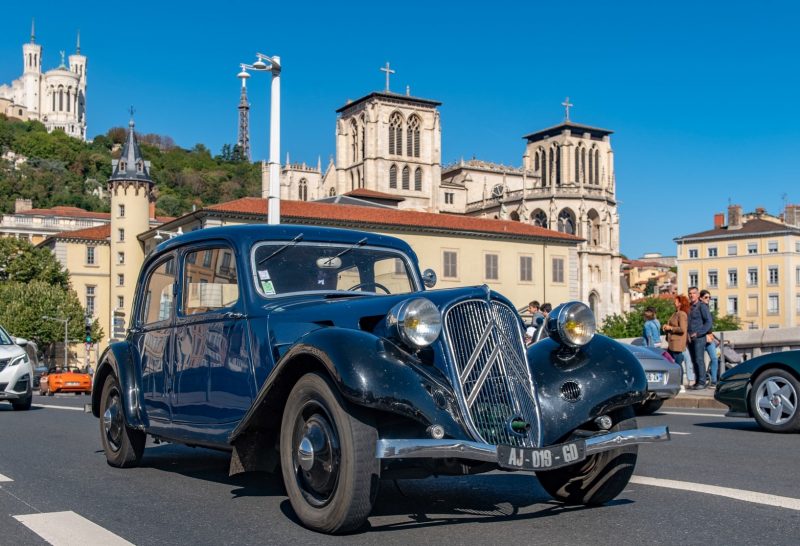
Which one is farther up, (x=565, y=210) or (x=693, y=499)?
(x=565, y=210)

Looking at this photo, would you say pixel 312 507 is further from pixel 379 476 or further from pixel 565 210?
pixel 565 210

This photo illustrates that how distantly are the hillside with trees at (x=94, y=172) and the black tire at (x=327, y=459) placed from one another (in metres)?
133

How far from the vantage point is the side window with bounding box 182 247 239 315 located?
250 inches

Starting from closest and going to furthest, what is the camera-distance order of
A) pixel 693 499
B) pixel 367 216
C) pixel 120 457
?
pixel 693 499, pixel 120 457, pixel 367 216

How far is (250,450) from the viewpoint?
558cm

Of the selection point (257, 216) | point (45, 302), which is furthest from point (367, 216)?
point (45, 302)

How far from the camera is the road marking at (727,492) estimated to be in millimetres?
5473

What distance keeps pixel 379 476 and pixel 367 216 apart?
228 ft

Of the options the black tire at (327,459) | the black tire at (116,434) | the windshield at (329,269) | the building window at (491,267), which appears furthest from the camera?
the building window at (491,267)

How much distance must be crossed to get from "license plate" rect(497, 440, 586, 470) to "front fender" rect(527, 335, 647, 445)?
0.27 m

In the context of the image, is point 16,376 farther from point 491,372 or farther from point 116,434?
point 491,372

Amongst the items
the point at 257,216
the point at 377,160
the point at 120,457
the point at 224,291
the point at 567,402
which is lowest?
the point at 120,457

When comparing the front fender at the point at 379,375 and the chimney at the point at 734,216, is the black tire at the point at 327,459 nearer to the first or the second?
the front fender at the point at 379,375

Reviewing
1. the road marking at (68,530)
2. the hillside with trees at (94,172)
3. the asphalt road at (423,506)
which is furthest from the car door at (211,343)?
the hillside with trees at (94,172)
